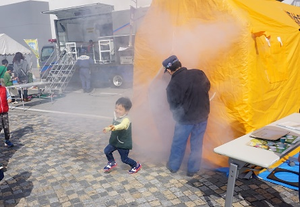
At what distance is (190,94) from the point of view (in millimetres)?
3471

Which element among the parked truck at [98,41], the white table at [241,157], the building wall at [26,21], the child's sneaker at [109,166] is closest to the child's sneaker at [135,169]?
the child's sneaker at [109,166]

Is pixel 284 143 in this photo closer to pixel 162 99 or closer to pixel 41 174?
pixel 162 99

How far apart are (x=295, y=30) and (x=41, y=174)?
4.64 metres

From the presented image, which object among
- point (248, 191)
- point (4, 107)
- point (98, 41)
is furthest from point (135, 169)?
point (98, 41)

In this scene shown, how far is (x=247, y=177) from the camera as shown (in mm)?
3506

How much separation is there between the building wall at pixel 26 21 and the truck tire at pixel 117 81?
49.9 ft

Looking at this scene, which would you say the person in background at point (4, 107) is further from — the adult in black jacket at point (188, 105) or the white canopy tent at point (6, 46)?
the white canopy tent at point (6, 46)

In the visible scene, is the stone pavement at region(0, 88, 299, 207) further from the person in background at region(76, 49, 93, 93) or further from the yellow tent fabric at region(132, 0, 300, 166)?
the person in background at region(76, 49, 93, 93)

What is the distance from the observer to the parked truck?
11.3 metres

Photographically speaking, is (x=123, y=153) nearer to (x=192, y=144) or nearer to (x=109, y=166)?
(x=109, y=166)

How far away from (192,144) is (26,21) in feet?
81.6

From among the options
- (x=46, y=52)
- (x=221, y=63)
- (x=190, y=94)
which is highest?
(x=46, y=52)

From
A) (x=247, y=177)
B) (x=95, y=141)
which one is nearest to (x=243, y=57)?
(x=247, y=177)

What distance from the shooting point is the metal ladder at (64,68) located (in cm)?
1181
